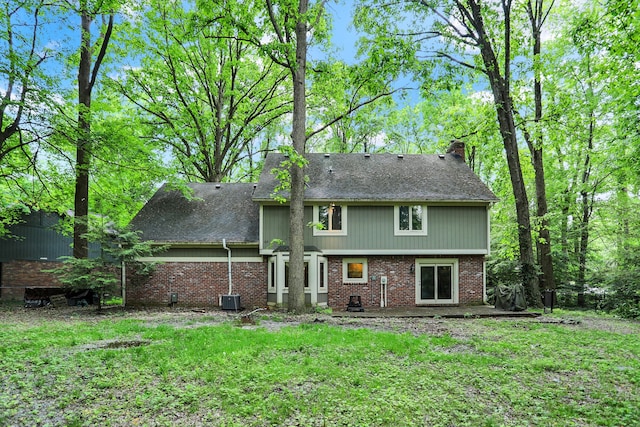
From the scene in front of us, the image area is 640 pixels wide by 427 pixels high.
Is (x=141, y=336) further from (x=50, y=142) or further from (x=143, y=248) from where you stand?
(x=50, y=142)

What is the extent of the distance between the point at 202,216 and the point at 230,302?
4099 millimetres

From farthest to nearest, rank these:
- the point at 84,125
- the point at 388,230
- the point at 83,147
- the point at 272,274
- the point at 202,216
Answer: the point at 202,216, the point at 388,230, the point at 272,274, the point at 84,125, the point at 83,147

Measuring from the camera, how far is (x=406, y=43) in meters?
14.5

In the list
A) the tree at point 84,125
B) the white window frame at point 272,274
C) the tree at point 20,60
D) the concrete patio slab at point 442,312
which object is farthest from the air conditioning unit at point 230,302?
the tree at point 20,60

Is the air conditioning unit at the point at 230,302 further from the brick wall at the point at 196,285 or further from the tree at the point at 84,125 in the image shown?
the tree at the point at 84,125

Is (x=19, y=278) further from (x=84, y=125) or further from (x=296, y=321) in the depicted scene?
(x=296, y=321)

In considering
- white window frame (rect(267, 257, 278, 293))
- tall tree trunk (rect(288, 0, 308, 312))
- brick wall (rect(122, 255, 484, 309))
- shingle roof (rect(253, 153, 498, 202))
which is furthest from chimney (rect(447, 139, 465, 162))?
white window frame (rect(267, 257, 278, 293))

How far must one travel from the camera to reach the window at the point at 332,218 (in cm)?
1527

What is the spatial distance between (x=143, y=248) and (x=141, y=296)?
2.84 meters

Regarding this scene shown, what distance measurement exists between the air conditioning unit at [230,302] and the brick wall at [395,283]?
11.4 ft

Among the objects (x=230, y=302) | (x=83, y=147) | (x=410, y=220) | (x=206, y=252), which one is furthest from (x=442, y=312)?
(x=83, y=147)

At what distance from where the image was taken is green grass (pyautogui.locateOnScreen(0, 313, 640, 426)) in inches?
175

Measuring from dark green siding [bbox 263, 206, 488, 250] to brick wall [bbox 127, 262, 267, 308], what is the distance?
1.80 m

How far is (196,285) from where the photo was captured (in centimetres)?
1501
